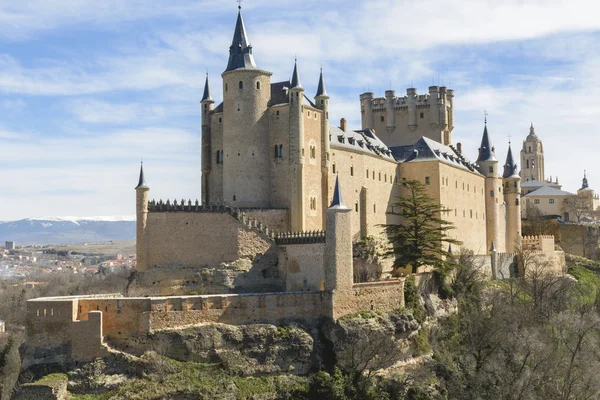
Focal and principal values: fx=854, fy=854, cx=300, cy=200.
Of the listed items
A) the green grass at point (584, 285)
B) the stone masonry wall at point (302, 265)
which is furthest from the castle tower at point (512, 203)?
the stone masonry wall at point (302, 265)

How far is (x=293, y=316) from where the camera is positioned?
45.3m

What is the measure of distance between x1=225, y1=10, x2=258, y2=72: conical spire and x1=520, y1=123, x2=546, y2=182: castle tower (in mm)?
99140

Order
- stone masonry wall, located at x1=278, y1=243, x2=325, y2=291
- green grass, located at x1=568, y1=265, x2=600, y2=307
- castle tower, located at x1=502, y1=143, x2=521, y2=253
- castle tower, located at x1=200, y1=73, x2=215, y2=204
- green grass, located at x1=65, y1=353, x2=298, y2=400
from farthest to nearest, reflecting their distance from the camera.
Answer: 1. castle tower, located at x1=502, y1=143, x2=521, y2=253
2. green grass, located at x1=568, y1=265, x2=600, y2=307
3. castle tower, located at x1=200, y1=73, x2=215, y2=204
4. stone masonry wall, located at x1=278, y1=243, x2=325, y2=291
5. green grass, located at x1=65, y1=353, x2=298, y2=400

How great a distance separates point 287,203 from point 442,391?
577 inches

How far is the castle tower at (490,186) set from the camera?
79.4 m

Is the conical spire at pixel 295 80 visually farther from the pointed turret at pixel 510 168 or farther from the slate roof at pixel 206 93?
the pointed turret at pixel 510 168

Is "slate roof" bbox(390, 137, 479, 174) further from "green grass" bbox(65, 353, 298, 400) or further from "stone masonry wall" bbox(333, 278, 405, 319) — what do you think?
"green grass" bbox(65, 353, 298, 400)

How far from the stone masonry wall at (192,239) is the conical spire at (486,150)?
124ft

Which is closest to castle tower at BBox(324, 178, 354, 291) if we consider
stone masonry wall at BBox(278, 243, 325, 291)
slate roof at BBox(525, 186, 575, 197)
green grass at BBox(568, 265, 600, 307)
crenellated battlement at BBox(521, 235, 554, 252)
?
stone masonry wall at BBox(278, 243, 325, 291)

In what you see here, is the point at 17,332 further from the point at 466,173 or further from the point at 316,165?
the point at 466,173

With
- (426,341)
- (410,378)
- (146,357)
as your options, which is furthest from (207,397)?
(426,341)

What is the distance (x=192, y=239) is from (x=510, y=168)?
4447cm

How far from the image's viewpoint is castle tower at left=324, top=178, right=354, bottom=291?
1801 inches

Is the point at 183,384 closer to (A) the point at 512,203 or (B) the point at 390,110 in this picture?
(B) the point at 390,110
